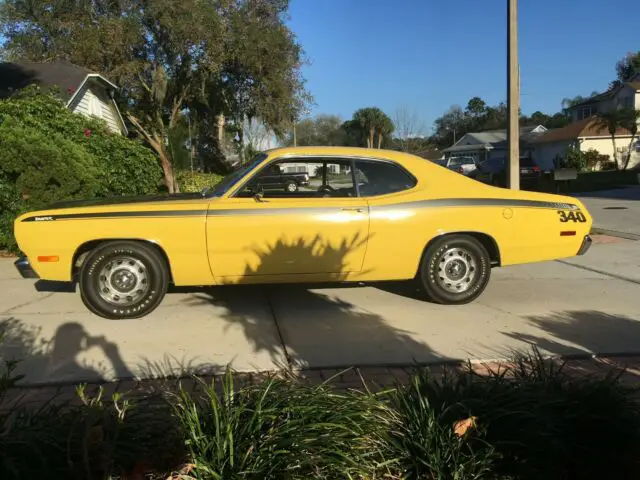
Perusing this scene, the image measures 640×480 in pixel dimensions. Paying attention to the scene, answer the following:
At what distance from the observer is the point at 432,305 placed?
5.68 meters

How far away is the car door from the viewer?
5.09m

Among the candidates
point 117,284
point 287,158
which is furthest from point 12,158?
point 287,158

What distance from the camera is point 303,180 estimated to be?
5.73 m

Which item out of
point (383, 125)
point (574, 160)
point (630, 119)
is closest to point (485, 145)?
point (383, 125)

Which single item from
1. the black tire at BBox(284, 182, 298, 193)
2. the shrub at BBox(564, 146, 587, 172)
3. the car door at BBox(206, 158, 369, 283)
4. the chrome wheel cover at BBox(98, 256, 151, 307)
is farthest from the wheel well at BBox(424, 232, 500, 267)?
the shrub at BBox(564, 146, 587, 172)

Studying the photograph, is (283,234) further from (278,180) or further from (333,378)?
(333,378)

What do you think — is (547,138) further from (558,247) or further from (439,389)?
(439,389)

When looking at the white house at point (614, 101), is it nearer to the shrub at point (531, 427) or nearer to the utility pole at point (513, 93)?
the utility pole at point (513, 93)

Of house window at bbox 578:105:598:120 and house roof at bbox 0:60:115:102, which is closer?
house roof at bbox 0:60:115:102

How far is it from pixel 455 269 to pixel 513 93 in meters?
5.93

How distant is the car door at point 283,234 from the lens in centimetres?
509

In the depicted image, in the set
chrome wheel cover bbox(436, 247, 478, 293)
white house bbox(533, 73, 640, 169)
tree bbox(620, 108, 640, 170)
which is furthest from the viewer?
white house bbox(533, 73, 640, 169)

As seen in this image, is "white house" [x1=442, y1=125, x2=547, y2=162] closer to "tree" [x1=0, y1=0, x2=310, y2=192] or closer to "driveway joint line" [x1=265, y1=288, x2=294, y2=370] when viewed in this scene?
"tree" [x1=0, y1=0, x2=310, y2=192]

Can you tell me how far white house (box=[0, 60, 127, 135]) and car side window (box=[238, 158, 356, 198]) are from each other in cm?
1092
